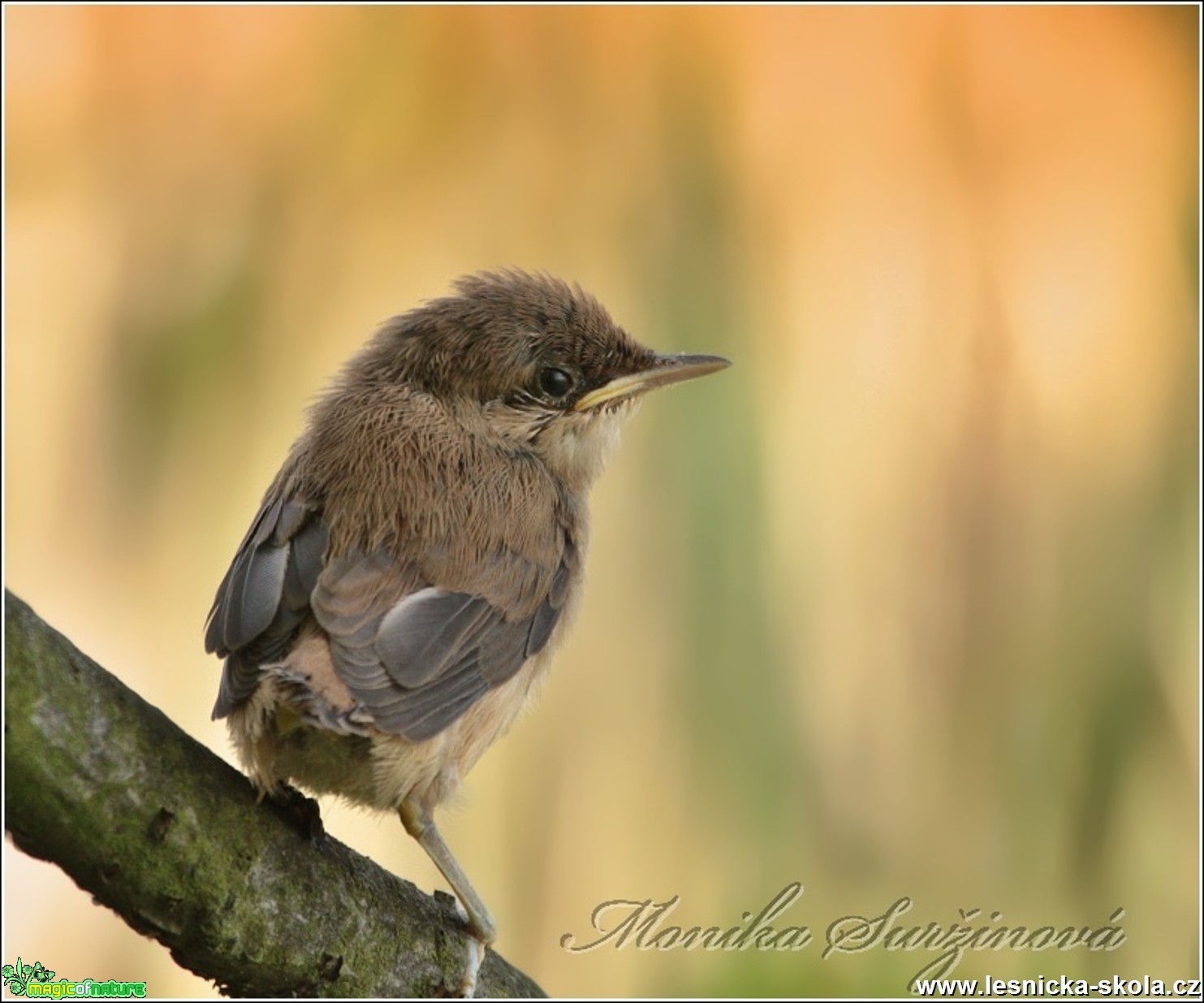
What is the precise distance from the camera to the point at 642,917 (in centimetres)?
382

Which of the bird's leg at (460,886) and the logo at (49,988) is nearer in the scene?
the logo at (49,988)

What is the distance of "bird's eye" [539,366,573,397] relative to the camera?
3.47 metres

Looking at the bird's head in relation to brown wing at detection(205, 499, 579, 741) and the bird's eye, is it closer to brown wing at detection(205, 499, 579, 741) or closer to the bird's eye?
the bird's eye

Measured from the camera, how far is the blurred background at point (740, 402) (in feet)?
12.8

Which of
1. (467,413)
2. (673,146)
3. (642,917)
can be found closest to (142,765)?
(467,413)

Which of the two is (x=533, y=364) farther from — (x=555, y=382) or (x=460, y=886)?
(x=460, y=886)

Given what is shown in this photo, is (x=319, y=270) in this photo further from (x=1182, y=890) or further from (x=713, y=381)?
(x=1182, y=890)

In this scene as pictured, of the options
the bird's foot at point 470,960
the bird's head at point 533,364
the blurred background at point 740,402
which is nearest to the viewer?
the bird's foot at point 470,960

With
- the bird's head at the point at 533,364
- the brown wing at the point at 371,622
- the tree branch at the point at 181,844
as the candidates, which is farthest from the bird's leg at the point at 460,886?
the bird's head at the point at 533,364

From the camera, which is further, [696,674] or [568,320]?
[696,674]

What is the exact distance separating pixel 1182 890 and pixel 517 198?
2653 millimetres

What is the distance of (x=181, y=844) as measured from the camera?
2.31 metres

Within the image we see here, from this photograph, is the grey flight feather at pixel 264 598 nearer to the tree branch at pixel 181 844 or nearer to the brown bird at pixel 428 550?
the brown bird at pixel 428 550

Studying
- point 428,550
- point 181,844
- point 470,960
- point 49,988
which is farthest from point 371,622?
point 49,988
